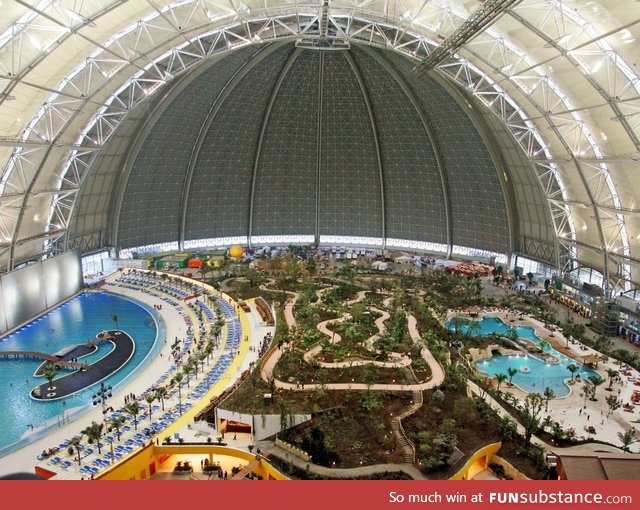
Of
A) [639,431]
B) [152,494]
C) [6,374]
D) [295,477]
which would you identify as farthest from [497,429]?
[6,374]

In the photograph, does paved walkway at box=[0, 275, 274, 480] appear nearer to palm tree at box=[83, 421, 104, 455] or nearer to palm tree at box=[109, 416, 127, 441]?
palm tree at box=[109, 416, 127, 441]

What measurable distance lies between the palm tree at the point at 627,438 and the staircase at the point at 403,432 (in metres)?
13.0

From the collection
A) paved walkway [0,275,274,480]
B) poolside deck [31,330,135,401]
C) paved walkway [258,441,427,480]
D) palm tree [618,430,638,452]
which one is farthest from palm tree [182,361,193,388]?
palm tree [618,430,638,452]

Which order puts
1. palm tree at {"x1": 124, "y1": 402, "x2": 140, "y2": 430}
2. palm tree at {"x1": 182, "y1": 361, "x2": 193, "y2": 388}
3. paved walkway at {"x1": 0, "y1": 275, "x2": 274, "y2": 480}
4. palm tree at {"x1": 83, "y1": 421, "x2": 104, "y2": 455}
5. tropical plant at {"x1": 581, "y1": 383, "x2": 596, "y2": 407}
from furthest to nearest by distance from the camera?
palm tree at {"x1": 182, "y1": 361, "x2": 193, "y2": 388}
tropical plant at {"x1": 581, "y1": 383, "x2": 596, "y2": 407}
palm tree at {"x1": 124, "y1": 402, "x2": 140, "y2": 430}
palm tree at {"x1": 83, "y1": 421, "x2": 104, "y2": 455}
paved walkway at {"x1": 0, "y1": 275, "x2": 274, "y2": 480}

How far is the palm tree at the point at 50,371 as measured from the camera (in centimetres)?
4214

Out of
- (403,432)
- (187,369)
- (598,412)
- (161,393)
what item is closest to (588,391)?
(598,412)

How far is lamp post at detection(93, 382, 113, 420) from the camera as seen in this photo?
129 feet

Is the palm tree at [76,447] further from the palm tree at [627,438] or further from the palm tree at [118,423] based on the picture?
the palm tree at [627,438]

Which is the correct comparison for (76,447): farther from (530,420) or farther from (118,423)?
(530,420)

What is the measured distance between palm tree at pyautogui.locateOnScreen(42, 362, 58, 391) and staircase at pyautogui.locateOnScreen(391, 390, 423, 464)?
26.8 m

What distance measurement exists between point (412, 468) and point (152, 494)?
2302 centimetres

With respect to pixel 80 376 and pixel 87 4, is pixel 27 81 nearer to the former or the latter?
pixel 87 4

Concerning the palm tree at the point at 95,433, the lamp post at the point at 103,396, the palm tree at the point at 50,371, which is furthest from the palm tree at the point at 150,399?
Result: the palm tree at the point at 50,371

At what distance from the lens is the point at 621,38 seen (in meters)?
35.9
